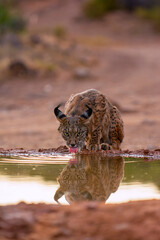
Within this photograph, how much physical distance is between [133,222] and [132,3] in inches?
1694

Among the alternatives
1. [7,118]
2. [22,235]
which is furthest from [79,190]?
[7,118]

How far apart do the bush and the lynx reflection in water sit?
21212 mm

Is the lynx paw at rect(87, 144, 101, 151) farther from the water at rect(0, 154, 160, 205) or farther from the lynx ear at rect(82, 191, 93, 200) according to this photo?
the lynx ear at rect(82, 191, 93, 200)

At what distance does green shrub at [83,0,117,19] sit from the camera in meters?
44.5

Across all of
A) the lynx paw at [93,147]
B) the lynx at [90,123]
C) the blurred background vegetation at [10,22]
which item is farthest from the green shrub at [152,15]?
the lynx paw at [93,147]

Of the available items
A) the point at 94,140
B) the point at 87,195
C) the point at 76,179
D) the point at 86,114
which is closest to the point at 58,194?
the point at 87,195

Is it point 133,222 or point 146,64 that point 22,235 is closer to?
point 133,222

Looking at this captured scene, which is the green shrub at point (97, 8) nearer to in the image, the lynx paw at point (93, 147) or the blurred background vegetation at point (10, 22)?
the blurred background vegetation at point (10, 22)

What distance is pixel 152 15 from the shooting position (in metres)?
41.2

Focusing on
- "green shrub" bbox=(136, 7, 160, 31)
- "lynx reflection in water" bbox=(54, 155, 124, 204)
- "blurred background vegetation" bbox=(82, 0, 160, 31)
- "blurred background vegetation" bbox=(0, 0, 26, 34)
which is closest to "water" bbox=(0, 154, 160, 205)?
"lynx reflection in water" bbox=(54, 155, 124, 204)

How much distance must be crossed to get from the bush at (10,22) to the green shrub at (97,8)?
39.3 feet

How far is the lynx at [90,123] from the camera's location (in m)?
9.83

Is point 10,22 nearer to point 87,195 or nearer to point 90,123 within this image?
point 90,123

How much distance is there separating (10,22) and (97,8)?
1463 centimetres
